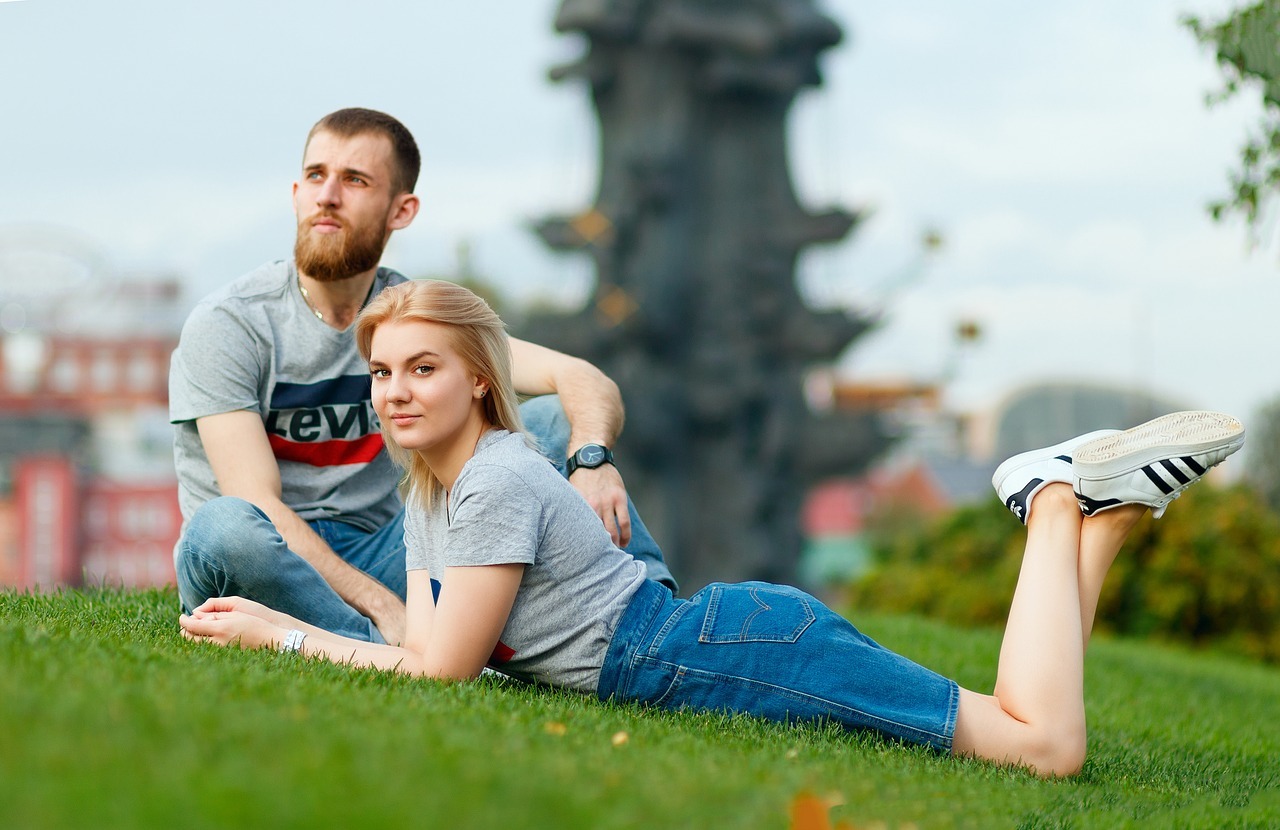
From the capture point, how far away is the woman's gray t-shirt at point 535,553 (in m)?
3.35

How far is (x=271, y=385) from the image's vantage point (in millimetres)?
4262

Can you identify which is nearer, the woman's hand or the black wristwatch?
the woman's hand

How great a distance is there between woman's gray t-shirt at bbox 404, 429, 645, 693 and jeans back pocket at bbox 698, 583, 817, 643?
23cm

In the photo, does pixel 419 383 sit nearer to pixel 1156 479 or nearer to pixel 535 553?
pixel 535 553

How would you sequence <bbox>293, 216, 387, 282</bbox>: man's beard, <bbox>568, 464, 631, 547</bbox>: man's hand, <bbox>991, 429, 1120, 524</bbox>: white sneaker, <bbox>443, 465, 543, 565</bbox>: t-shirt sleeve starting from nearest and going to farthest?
<bbox>443, 465, 543, 565</bbox>: t-shirt sleeve → <bbox>991, 429, 1120, 524</bbox>: white sneaker → <bbox>568, 464, 631, 547</bbox>: man's hand → <bbox>293, 216, 387, 282</bbox>: man's beard

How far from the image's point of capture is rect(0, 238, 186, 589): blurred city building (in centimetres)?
5525

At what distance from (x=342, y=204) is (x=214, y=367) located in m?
0.68

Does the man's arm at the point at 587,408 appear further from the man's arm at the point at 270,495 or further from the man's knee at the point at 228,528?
the man's knee at the point at 228,528

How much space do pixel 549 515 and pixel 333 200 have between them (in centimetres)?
149

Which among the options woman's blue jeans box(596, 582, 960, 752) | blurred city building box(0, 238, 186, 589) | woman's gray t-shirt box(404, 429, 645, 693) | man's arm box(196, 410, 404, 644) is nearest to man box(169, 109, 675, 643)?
man's arm box(196, 410, 404, 644)

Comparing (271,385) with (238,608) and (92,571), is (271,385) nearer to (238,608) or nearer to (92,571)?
(238,608)

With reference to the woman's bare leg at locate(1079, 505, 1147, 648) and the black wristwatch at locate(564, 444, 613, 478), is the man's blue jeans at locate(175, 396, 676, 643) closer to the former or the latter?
the black wristwatch at locate(564, 444, 613, 478)

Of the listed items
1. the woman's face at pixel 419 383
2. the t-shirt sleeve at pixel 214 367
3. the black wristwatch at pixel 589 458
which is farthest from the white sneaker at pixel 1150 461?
the t-shirt sleeve at pixel 214 367

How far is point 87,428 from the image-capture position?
61688mm
